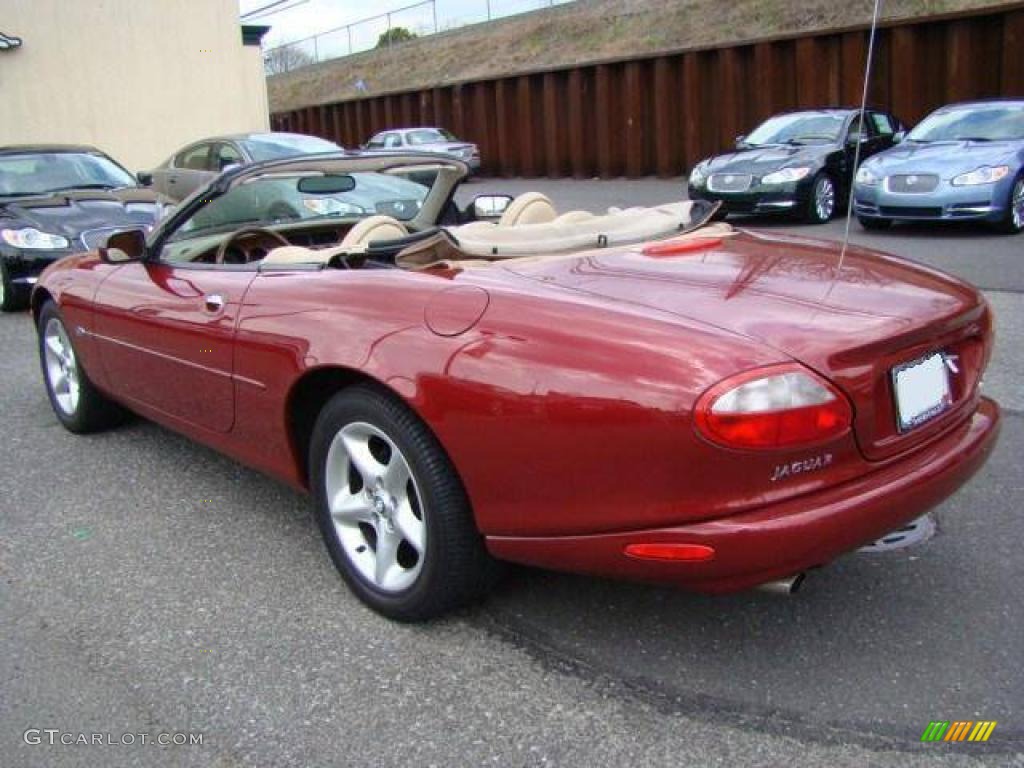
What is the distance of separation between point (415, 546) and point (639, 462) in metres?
0.83

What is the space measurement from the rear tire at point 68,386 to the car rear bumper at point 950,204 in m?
8.71

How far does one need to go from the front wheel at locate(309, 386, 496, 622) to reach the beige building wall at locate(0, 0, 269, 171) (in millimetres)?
19384

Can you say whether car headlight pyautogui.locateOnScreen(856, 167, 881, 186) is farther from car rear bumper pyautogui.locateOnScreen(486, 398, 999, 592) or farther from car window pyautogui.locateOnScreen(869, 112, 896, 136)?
car rear bumper pyautogui.locateOnScreen(486, 398, 999, 592)

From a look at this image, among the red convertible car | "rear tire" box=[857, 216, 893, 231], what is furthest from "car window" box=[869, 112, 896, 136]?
the red convertible car

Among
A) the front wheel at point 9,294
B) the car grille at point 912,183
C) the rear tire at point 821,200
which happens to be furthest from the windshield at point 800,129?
the front wheel at point 9,294

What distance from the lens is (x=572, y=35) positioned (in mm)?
30562

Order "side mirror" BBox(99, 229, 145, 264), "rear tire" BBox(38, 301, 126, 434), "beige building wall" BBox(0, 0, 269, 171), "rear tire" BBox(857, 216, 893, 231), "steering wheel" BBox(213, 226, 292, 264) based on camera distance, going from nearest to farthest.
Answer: "steering wheel" BBox(213, 226, 292, 264), "side mirror" BBox(99, 229, 145, 264), "rear tire" BBox(38, 301, 126, 434), "rear tire" BBox(857, 216, 893, 231), "beige building wall" BBox(0, 0, 269, 171)

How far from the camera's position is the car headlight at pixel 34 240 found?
848 cm

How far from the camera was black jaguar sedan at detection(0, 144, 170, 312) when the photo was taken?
8.51m

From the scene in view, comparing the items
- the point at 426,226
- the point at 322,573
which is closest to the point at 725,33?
the point at 426,226

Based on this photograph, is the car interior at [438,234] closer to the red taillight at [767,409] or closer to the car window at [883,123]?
the red taillight at [767,409]

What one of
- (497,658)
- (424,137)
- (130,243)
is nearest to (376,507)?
(497,658)

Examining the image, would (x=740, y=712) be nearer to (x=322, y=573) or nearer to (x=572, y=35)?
(x=322, y=573)

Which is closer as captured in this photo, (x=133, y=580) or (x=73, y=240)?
(x=133, y=580)
